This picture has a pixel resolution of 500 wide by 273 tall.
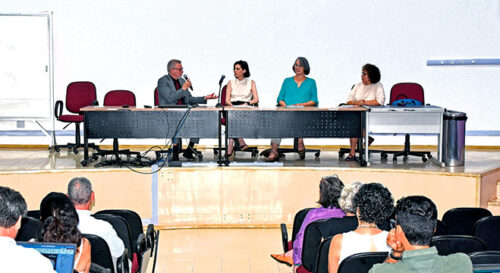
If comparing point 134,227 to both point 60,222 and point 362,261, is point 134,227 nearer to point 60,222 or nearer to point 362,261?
point 60,222

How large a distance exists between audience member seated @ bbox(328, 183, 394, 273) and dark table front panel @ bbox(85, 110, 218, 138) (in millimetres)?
3914

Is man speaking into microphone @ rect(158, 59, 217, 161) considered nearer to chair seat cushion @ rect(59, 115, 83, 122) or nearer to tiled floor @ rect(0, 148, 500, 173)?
tiled floor @ rect(0, 148, 500, 173)

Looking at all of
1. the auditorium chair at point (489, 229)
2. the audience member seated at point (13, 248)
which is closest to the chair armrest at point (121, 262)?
the audience member seated at point (13, 248)

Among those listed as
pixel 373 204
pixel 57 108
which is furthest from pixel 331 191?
pixel 57 108

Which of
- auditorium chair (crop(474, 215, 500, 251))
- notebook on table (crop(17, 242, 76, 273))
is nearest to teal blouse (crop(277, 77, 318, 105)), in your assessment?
auditorium chair (crop(474, 215, 500, 251))

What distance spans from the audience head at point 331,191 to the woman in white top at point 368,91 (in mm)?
3269

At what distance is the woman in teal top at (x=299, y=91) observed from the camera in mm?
7551

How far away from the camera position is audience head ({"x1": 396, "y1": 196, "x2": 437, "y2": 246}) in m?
2.57

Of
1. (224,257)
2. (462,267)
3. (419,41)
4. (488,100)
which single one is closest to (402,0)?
(419,41)

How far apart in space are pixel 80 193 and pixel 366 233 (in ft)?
5.24

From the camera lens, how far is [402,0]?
9242 mm

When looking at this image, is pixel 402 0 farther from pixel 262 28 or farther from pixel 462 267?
pixel 462 267

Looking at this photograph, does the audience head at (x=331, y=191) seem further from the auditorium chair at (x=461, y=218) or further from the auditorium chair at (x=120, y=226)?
the auditorium chair at (x=120, y=226)

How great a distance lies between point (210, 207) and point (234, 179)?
0.35 m
